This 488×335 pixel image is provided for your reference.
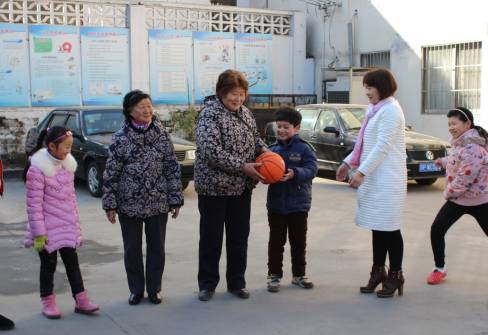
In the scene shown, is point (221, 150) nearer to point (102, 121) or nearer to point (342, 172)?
point (342, 172)

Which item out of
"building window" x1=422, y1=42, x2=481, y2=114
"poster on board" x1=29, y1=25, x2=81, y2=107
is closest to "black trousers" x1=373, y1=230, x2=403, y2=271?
"building window" x1=422, y1=42, x2=481, y2=114

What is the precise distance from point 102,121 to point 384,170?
738 centimetres

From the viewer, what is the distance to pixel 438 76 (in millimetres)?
15516

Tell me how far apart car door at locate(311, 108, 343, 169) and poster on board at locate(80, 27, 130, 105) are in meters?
5.65

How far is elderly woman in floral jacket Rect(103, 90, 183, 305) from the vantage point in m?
5.03

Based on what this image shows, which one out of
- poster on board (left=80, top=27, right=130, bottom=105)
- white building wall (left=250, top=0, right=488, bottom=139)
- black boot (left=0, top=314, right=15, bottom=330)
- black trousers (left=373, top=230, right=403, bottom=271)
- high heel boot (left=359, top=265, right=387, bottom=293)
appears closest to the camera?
black boot (left=0, top=314, right=15, bottom=330)

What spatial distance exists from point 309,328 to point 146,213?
1514mm

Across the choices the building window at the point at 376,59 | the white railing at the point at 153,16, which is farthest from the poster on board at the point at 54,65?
the building window at the point at 376,59

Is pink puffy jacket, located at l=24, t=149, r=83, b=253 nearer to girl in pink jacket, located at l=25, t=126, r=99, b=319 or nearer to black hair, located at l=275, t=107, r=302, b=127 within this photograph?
girl in pink jacket, located at l=25, t=126, r=99, b=319

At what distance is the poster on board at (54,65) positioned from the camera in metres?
15.1

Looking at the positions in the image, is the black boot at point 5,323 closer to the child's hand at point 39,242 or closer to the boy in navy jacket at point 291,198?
the child's hand at point 39,242

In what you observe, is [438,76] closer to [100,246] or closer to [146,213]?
[100,246]

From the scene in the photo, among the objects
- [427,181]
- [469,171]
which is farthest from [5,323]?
Answer: [427,181]

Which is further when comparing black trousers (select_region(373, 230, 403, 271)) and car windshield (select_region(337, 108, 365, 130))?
car windshield (select_region(337, 108, 365, 130))
